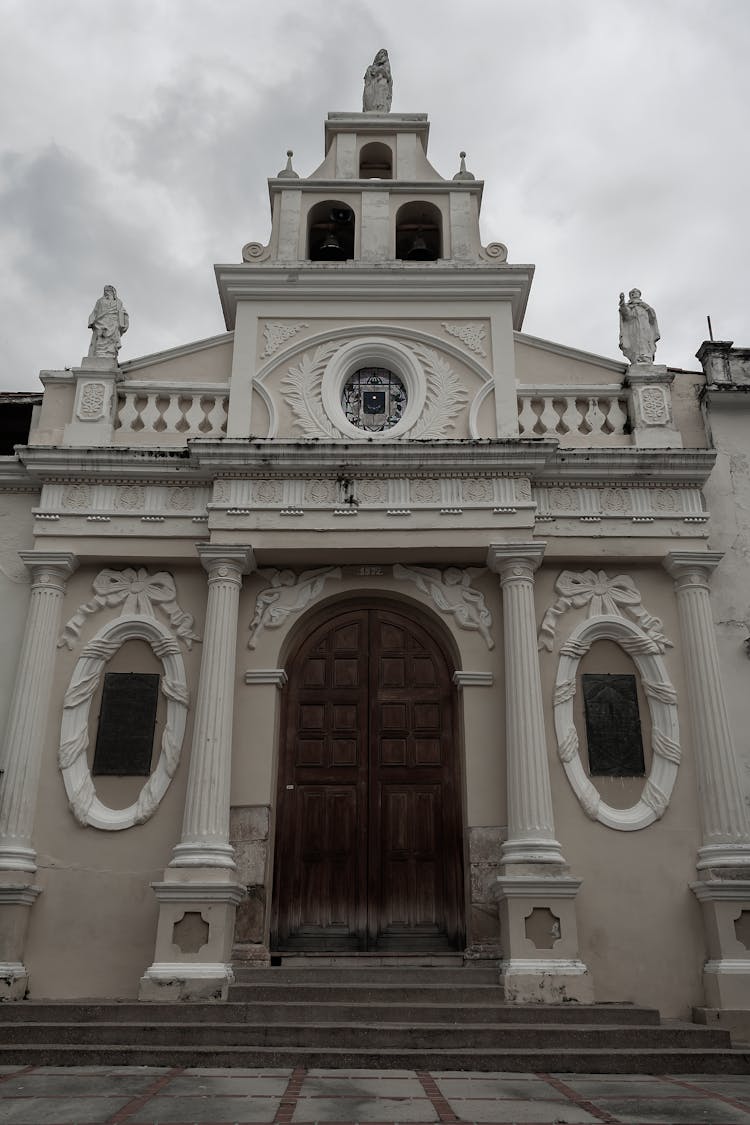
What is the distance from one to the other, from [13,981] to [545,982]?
17.2 ft

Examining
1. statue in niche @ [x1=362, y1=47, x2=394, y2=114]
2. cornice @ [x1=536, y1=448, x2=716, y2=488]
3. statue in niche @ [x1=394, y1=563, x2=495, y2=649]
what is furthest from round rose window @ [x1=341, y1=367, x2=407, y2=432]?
statue in niche @ [x1=362, y1=47, x2=394, y2=114]

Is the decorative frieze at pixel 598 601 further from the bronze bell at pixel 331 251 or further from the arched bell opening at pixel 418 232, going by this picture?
the bronze bell at pixel 331 251

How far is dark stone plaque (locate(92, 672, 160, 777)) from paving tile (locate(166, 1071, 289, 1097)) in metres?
4.32

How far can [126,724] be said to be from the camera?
424 inches

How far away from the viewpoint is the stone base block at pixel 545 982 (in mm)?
8867

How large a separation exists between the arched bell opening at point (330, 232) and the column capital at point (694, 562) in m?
6.37

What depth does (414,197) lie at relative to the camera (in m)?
13.5

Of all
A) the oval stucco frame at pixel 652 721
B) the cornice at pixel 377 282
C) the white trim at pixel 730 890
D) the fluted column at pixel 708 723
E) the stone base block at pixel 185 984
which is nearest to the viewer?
the stone base block at pixel 185 984

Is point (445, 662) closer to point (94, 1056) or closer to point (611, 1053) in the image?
A: point (611, 1053)

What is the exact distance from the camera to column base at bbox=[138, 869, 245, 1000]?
8.90 m

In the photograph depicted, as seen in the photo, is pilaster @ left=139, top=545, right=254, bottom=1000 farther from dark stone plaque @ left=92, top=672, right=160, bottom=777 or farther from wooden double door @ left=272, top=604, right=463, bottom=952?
wooden double door @ left=272, top=604, right=463, bottom=952

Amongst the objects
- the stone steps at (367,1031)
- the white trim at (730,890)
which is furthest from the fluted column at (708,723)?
the stone steps at (367,1031)

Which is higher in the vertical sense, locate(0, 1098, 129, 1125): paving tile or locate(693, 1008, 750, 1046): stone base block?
locate(693, 1008, 750, 1046): stone base block

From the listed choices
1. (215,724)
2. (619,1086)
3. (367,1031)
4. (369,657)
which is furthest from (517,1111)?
(369,657)
